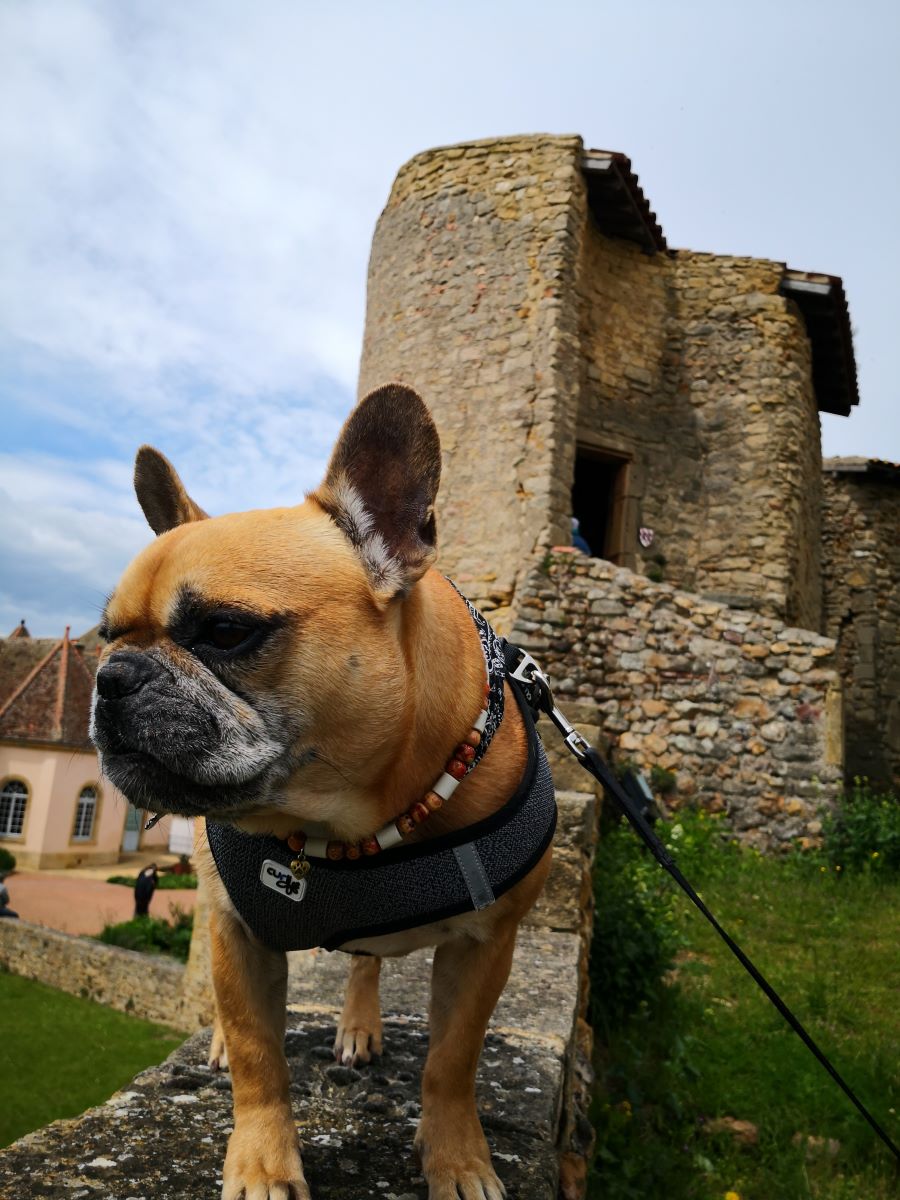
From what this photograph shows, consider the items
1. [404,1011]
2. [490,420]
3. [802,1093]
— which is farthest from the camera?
[490,420]

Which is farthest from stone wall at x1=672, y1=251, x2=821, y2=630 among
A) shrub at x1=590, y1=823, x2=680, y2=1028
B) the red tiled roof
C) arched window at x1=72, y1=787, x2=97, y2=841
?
arched window at x1=72, y1=787, x2=97, y2=841

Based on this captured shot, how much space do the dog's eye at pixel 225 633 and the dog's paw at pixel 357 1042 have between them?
1136 mm

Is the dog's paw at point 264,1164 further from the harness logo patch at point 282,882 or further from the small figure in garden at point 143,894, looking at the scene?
the small figure in garden at point 143,894

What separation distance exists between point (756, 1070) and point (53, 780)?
29.6m

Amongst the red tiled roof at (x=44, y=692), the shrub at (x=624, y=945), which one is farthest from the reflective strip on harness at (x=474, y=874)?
the red tiled roof at (x=44, y=692)

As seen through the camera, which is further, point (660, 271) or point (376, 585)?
point (660, 271)

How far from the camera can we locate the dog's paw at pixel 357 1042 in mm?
1896

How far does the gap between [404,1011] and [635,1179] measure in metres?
1.15

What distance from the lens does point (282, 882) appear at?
4.69 feet

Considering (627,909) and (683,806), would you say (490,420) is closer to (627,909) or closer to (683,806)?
(683,806)

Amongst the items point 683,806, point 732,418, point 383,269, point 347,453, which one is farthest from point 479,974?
point 383,269

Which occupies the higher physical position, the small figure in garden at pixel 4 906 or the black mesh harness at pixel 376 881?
the black mesh harness at pixel 376 881

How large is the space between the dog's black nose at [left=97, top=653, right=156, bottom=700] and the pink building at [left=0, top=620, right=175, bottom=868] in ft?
94.3

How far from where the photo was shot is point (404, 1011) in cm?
229
